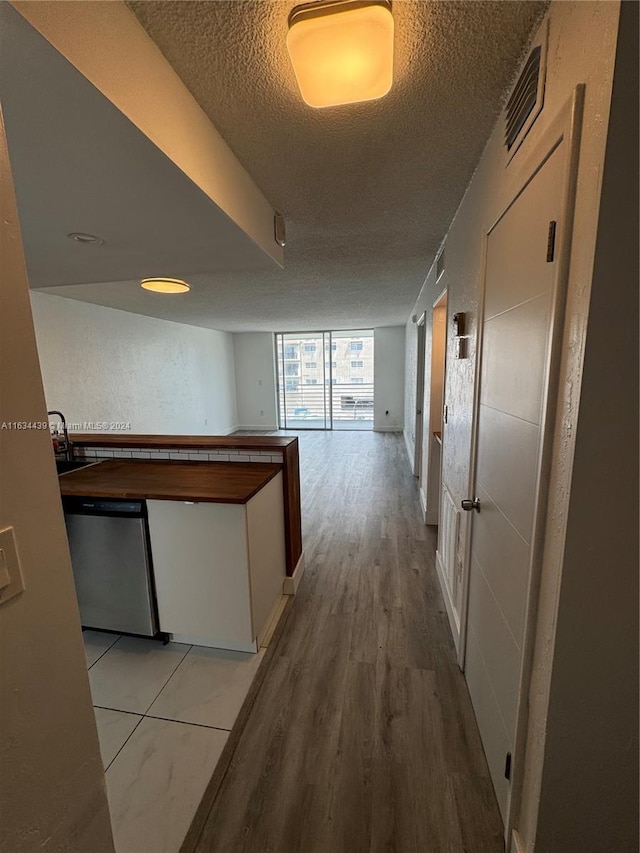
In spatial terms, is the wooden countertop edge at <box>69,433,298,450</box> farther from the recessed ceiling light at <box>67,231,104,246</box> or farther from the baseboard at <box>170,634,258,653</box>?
the recessed ceiling light at <box>67,231,104,246</box>

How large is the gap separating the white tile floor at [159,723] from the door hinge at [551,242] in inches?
80.6

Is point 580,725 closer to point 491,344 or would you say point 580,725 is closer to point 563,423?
point 563,423

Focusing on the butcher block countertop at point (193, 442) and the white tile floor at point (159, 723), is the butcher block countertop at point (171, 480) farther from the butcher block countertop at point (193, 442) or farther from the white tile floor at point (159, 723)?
the white tile floor at point (159, 723)

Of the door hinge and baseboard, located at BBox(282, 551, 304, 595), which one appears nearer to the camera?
the door hinge

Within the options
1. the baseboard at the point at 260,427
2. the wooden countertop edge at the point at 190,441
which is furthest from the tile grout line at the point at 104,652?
the baseboard at the point at 260,427

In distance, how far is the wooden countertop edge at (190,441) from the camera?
2254 millimetres

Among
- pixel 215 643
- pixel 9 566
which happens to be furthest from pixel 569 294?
pixel 215 643

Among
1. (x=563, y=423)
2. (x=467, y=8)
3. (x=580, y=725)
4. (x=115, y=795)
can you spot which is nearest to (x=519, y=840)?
(x=580, y=725)

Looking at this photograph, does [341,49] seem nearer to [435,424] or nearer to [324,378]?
[435,424]

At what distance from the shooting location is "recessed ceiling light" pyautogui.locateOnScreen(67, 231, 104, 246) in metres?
1.77

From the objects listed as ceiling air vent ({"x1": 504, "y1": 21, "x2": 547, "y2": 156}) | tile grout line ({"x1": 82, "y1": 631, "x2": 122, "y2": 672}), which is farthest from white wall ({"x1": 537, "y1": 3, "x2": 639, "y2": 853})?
tile grout line ({"x1": 82, "y1": 631, "x2": 122, "y2": 672})

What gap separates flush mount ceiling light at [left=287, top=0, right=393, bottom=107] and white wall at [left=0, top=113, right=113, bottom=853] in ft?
2.42

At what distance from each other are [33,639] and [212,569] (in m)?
1.13

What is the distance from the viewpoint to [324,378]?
8.12 m
